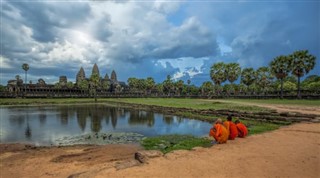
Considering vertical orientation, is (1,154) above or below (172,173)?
below

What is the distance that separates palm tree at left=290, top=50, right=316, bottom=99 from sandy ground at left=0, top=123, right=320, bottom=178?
37.6m

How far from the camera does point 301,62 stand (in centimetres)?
4559

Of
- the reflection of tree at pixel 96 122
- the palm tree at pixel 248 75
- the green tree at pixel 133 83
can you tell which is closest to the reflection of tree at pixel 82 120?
the reflection of tree at pixel 96 122

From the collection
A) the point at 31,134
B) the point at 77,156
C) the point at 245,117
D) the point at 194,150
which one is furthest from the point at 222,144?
the point at 31,134

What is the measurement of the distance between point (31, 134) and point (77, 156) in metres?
8.43

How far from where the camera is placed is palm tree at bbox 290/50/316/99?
44812 millimetres

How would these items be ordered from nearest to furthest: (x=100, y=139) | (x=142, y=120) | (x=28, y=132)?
(x=100, y=139), (x=28, y=132), (x=142, y=120)

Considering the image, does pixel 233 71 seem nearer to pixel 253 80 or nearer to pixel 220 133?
pixel 253 80

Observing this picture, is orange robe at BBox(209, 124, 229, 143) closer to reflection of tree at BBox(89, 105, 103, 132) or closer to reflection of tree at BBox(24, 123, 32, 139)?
reflection of tree at BBox(89, 105, 103, 132)

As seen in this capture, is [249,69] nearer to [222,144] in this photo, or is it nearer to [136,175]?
[222,144]

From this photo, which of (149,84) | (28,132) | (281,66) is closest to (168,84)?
(149,84)

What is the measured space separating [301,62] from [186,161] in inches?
1815

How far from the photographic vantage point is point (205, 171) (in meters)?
7.07

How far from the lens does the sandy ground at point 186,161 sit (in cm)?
700
